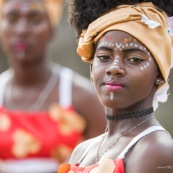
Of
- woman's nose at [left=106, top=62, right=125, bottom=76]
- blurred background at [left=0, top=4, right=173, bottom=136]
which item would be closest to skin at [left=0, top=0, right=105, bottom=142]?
woman's nose at [left=106, top=62, right=125, bottom=76]

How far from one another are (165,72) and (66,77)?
3.39 m

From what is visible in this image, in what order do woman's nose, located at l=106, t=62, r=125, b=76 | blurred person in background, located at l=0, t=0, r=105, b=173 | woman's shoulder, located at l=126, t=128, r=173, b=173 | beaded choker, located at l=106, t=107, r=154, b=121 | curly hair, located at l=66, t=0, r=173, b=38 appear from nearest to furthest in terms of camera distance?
woman's shoulder, located at l=126, t=128, r=173, b=173 → woman's nose, located at l=106, t=62, r=125, b=76 → beaded choker, located at l=106, t=107, r=154, b=121 → curly hair, located at l=66, t=0, r=173, b=38 → blurred person in background, located at l=0, t=0, r=105, b=173

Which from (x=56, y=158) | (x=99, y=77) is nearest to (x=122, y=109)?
(x=99, y=77)

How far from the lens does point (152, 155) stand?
455cm

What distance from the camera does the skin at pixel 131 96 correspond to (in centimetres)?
456

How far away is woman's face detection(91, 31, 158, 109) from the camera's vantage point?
470 centimetres

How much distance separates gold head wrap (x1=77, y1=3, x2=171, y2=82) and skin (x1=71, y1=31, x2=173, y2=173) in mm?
36

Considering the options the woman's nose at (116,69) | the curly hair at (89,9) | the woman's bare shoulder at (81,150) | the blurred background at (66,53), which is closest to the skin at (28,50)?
the woman's bare shoulder at (81,150)

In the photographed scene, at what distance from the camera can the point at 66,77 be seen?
8.15 metres

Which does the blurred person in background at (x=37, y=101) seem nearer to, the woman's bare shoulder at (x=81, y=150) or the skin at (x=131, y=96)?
the woman's bare shoulder at (x=81, y=150)

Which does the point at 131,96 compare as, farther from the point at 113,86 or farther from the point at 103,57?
the point at 103,57

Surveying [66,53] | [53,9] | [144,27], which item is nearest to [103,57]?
[144,27]

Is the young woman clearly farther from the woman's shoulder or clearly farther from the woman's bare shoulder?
the woman's bare shoulder

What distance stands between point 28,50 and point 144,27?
3483 millimetres
